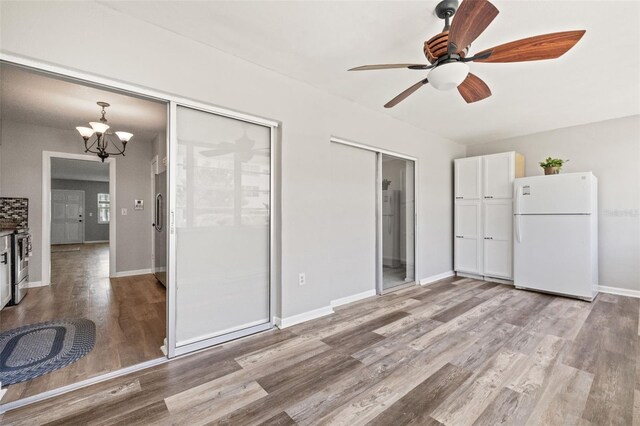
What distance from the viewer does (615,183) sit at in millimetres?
4023

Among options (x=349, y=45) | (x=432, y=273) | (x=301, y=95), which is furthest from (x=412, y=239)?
(x=349, y=45)

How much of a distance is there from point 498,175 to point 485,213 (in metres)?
0.66

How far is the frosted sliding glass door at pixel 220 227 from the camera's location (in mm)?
2293

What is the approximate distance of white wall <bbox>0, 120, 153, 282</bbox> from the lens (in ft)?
13.6

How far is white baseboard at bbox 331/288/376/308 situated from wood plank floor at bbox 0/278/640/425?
0.40 metres

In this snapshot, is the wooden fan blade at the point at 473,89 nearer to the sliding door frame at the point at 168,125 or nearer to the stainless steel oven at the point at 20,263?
the sliding door frame at the point at 168,125

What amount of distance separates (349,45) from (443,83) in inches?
35.3

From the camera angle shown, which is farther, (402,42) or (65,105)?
(65,105)

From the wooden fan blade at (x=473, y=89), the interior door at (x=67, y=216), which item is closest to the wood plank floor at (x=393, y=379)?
the wooden fan blade at (x=473, y=89)

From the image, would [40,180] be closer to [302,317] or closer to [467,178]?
[302,317]

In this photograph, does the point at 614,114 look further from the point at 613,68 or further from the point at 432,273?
the point at 432,273

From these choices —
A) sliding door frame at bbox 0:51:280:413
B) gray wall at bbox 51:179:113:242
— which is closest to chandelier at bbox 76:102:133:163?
sliding door frame at bbox 0:51:280:413

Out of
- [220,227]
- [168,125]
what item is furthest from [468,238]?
[168,125]

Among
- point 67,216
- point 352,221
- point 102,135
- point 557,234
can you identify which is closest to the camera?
point 352,221
